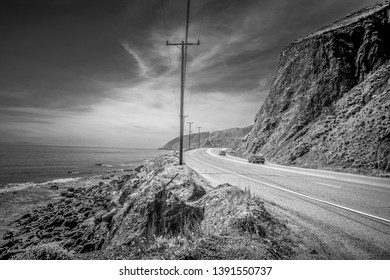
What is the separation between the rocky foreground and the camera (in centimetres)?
→ 313

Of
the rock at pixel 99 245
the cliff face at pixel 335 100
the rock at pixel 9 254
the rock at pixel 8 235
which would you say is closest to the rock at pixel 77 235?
the rock at pixel 9 254

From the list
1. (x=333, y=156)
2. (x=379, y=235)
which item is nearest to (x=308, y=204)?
(x=379, y=235)

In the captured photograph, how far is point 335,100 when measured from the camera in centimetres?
2583

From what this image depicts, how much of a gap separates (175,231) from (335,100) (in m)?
28.7

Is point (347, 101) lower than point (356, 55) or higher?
lower

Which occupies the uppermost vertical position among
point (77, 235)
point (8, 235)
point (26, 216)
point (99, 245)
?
point (99, 245)

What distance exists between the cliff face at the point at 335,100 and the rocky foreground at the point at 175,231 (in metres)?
15.7

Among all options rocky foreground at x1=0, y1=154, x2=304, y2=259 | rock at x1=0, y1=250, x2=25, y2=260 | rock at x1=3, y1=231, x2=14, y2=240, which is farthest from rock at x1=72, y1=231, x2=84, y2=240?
rock at x1=3, y1=231, x2=14, y2=240

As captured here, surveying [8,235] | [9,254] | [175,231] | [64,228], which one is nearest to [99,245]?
[175,231]

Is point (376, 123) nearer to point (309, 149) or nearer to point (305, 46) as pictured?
point (309, 149)

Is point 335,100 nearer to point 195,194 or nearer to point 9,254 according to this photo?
point 195,194

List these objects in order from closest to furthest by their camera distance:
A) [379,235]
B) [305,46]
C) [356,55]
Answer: [379,235] < [356,55] < [305,46]

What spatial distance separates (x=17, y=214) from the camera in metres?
15.1
